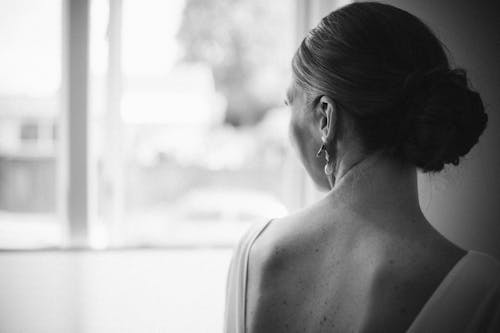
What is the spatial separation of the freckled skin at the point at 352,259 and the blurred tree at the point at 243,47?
2.81ft

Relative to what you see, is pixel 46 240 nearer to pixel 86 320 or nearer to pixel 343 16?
pixel 86 320

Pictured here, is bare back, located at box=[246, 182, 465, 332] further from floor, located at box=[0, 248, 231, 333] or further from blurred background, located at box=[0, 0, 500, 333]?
floor, located at box=[0, 248, 231, 333]

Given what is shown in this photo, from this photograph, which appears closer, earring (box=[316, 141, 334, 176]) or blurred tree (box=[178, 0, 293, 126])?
earring (box=[316, 141, 334, 176])

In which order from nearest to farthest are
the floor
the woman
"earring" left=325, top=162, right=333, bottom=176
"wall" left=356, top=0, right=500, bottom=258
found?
the woman
"earring" left=325, top=162, right=333, bottom=176
"wall" left=356, top=0, right=500, bottom=258
the floor

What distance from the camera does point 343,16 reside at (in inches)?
24.0

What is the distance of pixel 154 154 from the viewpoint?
4.85 ft

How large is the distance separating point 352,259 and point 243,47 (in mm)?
1086

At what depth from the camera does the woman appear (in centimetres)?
58

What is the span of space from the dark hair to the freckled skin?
5cm

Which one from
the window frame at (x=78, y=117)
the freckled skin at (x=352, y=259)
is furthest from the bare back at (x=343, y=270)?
the window frame at (x=78, y=117)

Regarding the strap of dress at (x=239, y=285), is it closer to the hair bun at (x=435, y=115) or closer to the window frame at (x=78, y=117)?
the hair bun at (x=435, y=115)

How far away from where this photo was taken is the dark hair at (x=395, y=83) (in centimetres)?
58

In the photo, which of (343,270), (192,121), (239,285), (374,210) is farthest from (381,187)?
(192,121)

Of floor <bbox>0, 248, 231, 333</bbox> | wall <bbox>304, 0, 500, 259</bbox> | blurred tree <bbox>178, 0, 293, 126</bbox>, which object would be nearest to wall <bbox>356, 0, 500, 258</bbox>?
wall <bbox>304, 0, 500, 259</bbox>
